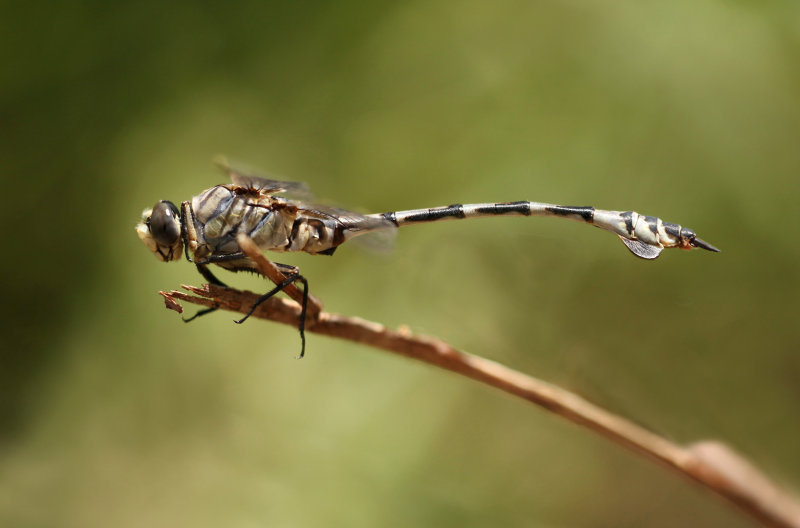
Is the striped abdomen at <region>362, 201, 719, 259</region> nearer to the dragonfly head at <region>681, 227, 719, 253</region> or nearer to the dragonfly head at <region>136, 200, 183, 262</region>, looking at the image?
the dragonfly head at <region>681, 227, 719, 253</region>

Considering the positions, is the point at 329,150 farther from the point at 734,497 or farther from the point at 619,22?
the point at 734,497

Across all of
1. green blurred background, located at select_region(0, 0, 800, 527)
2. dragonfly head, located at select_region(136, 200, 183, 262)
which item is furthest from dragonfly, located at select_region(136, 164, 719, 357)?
green blurred background, located at select_region(0, 0, 800, 527)

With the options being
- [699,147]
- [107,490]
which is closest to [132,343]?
[107,490]

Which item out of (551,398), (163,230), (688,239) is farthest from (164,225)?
(688,239)

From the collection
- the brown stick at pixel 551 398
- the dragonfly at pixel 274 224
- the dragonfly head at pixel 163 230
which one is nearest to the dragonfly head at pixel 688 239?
the dragonfly at pixel 274 224

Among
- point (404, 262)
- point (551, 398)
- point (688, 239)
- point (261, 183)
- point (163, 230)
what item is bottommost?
point (163, 230)

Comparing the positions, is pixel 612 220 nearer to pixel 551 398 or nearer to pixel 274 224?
pixel 551 398

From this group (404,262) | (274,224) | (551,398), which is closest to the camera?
(551,398)

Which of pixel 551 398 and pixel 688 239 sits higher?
pixel 688 239

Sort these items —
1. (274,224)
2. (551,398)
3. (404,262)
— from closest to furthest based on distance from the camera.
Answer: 1. (551,398)
2. (274,224)
3. (404,262)
